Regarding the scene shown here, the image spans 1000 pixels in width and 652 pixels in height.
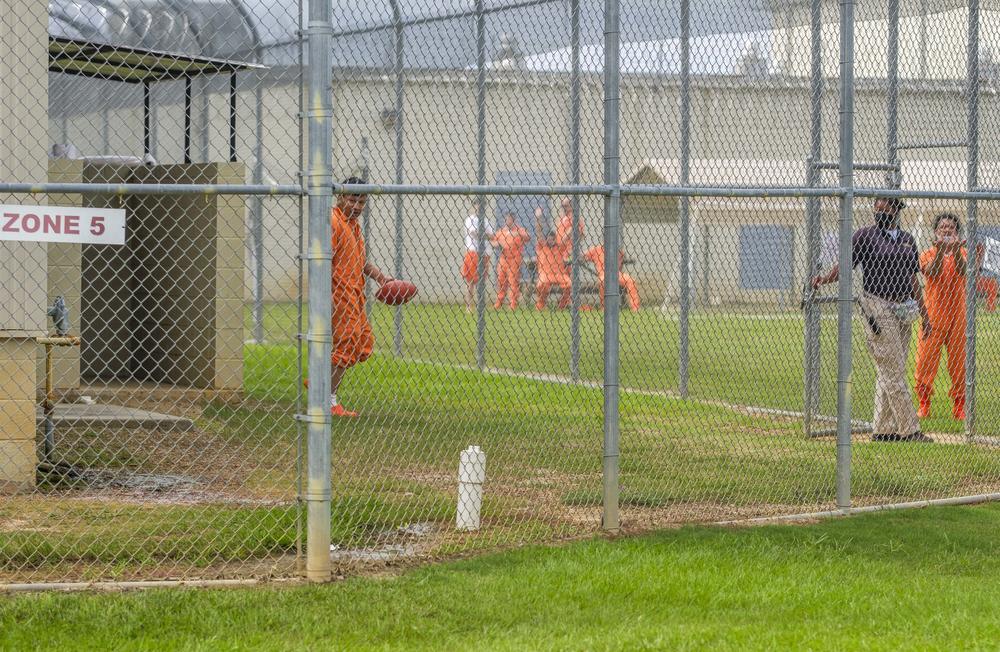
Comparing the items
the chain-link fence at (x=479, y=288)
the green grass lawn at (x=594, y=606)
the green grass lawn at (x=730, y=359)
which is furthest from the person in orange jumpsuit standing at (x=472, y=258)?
the green grass lawn at (x=594, y=606)

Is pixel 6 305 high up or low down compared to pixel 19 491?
up

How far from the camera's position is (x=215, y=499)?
7961 millimetres

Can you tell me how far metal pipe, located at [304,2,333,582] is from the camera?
6098 millimetres

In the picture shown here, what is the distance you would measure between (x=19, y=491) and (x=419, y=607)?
10.3 feet

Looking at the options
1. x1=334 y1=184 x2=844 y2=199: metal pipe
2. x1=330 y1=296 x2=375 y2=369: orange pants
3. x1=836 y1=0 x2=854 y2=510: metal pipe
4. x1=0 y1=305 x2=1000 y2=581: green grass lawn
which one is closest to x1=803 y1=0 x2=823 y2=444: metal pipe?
x1=0 y1=305 x2=1000 y2=581: green grass lawn

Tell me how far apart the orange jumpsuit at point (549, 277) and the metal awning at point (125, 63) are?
11.6ft

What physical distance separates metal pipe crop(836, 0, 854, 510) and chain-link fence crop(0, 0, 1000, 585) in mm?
19

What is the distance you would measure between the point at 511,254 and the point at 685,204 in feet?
5.74

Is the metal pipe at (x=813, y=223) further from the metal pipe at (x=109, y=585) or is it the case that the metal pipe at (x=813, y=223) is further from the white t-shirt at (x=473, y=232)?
the metal pipe at (x=109, y=585)

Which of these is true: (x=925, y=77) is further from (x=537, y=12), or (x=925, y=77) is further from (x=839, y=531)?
(x=839, y=531)

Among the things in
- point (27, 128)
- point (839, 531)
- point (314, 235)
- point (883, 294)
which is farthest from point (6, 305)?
point (883, 294)

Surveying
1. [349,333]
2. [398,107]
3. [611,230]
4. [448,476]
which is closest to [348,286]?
[349,333]

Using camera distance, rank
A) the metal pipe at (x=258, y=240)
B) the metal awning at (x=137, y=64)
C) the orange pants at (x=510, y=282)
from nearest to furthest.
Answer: the metal awning at (x=137, y=64)
the orange pants at (x=510, y=282)
the metal pipe at (x=258, y=240)

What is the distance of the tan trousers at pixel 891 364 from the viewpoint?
10797 mm
